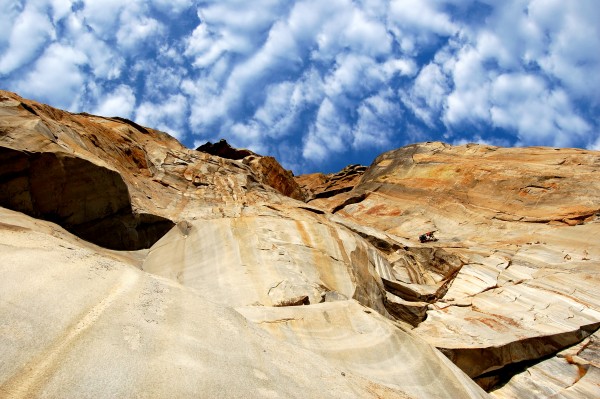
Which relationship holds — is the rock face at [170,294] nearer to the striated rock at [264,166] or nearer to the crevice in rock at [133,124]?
the crevice in rock at [133,124]

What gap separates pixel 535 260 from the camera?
18578mm

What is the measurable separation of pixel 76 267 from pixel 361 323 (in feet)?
17.2

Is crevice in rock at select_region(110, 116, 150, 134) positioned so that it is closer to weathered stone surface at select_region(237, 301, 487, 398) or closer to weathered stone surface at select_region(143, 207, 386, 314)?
weathered stone surface at select_region(143, 207, 386, 314)

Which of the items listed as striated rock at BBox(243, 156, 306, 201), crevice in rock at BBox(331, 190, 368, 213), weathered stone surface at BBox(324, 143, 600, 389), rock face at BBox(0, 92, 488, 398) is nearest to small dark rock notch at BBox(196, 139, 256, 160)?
striated rock at BBox(243, 156, 306, 201)

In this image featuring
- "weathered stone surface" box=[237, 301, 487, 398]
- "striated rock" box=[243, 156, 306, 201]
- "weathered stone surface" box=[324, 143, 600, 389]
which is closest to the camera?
"weathered stone surface" box=[237, 301, 487, 398]

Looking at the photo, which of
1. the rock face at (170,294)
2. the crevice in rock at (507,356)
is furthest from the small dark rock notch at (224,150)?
the crevice in rock at (507,356)

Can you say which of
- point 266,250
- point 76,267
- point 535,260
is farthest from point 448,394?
point 535,260

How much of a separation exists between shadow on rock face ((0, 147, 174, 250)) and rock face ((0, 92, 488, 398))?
35 mm

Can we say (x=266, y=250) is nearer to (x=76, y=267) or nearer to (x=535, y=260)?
(x=76, y=267)

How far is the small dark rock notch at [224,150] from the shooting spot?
36.5m

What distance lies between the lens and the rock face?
4.62m

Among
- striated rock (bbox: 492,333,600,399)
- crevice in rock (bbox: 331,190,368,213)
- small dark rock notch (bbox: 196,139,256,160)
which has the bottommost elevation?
striated rock (bbox: 492,333,600,399)

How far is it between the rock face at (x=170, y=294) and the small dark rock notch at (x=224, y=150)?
17.0 m

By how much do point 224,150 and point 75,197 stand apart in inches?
975
